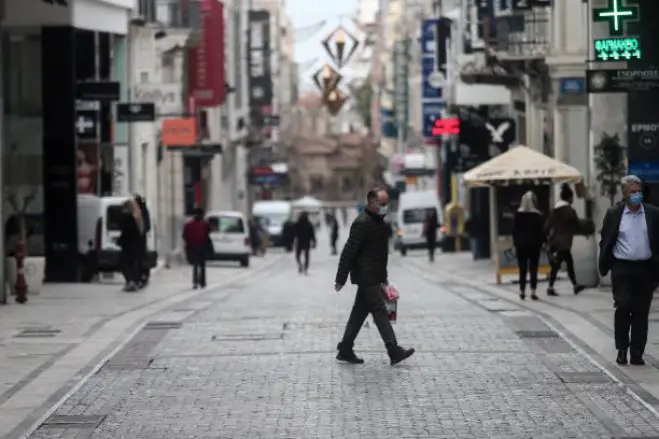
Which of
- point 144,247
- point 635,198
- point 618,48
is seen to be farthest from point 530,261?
point 635,198

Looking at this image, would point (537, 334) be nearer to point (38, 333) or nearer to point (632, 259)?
point (632, 259)

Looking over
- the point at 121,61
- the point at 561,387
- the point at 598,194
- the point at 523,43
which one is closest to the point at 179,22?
the point at 121,61

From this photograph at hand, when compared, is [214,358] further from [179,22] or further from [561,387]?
[179,22]

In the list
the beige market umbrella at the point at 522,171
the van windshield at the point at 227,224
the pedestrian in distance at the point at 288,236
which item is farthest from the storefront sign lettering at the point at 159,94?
the pedestrian in distance at the point at 288,236

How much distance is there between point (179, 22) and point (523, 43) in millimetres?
23135

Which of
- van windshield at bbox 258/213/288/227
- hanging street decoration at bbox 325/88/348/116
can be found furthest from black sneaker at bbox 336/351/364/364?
hanging street decoration at bbox 325/88/348/116

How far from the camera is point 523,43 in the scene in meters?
41.0

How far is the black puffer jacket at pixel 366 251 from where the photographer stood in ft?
59.3

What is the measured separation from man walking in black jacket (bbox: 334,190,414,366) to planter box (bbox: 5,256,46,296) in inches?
506

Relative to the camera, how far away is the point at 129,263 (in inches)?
1315

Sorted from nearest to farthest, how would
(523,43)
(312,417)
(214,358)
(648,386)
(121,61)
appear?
(312,417) → (648,386) → (214,358) → (523,43) → (121,61)

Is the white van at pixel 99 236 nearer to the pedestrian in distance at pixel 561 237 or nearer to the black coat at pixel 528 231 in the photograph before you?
the pedestrian in distance at pixel 561 237

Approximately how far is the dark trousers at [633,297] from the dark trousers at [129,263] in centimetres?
1711

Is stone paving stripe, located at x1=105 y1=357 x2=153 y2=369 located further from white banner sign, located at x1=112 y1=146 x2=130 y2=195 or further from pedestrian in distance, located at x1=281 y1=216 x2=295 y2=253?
pedestrian in distance, located at x1=281 y1=216 x2=295 y2=253
